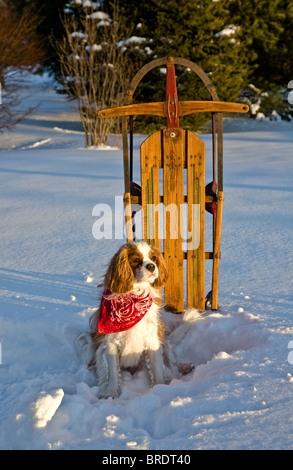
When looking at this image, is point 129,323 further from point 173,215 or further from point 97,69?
point 97,69

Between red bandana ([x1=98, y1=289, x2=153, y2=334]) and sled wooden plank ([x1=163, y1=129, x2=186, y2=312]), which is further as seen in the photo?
sled wooden plank ([x1=163, y1=129, x2=186, y2=312])

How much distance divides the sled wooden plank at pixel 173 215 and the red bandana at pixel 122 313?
0.84m

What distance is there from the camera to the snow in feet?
7.52

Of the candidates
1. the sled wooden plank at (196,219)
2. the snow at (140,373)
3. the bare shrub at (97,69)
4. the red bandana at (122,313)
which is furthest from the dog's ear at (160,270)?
the bare shrub at (97,69)

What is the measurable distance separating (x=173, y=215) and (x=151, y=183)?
0.99 feet

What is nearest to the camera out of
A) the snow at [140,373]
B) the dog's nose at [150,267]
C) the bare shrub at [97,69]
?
the snow at [140,373]

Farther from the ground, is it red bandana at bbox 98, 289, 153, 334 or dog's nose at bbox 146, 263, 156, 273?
dog's nose at bbox 146, 263, 156, 273

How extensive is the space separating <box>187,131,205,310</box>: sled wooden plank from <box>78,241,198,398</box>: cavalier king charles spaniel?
69 cm

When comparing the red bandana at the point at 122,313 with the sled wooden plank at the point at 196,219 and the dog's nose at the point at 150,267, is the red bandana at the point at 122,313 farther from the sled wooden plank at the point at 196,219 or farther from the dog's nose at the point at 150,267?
the sled wooden plank at the point at 196,219

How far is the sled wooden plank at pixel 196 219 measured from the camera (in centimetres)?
356

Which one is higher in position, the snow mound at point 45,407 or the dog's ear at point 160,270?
the dog's ear at point 160,270

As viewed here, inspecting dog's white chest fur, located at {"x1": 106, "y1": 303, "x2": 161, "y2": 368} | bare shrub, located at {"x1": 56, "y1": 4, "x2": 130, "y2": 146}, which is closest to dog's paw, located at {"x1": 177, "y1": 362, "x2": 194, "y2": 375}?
dog's white chest fur, located at {"x1": 106, "y1": 303, "x2": 161, "y2": 368}

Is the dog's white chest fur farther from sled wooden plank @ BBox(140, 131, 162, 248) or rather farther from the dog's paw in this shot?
sled wooden plank @ BBox(140, 131, 162, 248)
